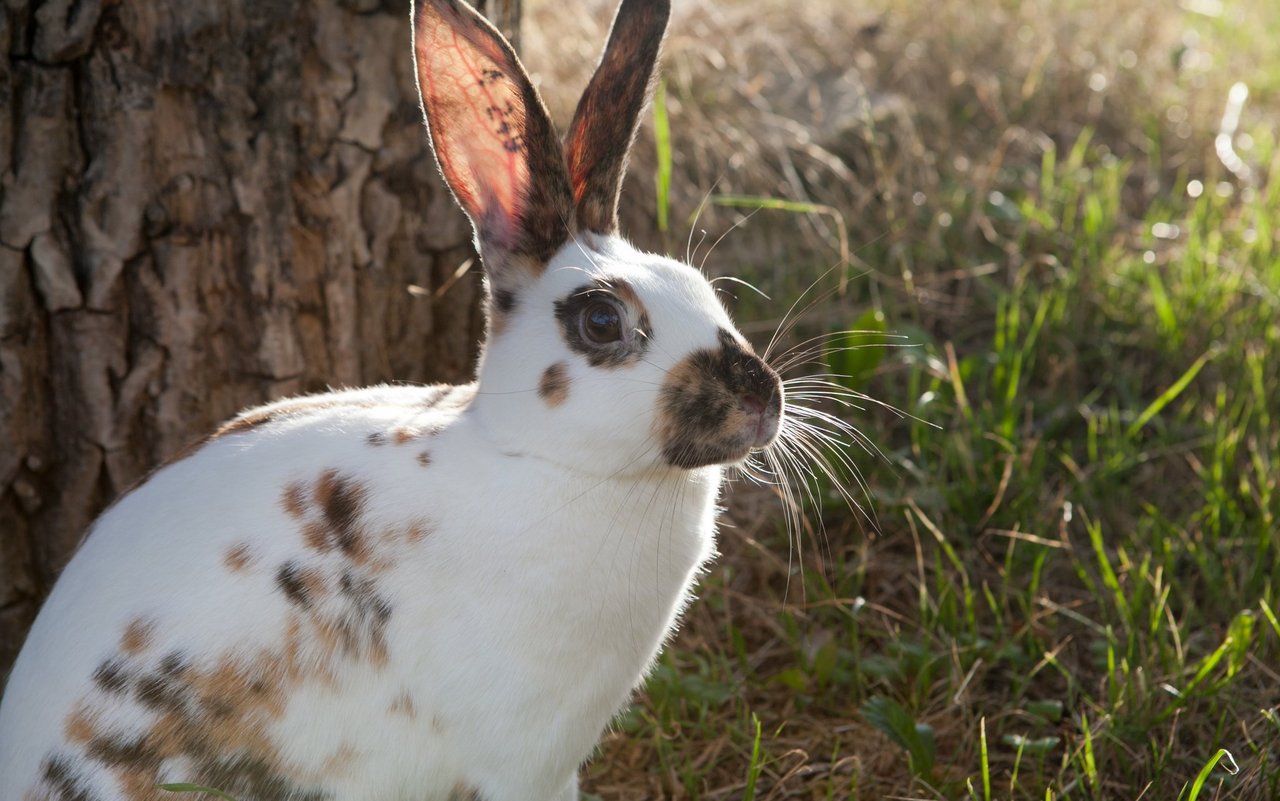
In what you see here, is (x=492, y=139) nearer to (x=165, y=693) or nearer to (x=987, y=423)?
(x=165, y=693)

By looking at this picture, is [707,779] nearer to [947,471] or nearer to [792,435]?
[792,435]

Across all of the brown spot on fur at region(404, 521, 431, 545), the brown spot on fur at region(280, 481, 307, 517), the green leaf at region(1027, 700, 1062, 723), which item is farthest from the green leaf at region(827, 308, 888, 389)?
the brown spot on fur at region(280, 481, 307, 517)

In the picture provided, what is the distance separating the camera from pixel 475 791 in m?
2.35

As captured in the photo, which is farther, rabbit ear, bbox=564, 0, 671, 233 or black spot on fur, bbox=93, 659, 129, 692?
rabbit ear, bbox=564, 0, 671, 233

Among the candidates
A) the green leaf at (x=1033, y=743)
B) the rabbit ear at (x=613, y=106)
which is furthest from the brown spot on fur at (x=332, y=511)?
the green leaf at (x=1033, y=743)

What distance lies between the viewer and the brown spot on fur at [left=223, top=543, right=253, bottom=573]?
231 cm

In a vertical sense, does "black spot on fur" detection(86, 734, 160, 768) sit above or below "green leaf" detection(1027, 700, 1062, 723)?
above

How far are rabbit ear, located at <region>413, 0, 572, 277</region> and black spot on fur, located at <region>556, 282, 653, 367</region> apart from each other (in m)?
0.16

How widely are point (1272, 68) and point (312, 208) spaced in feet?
14.1

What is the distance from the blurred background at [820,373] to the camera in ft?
9.25

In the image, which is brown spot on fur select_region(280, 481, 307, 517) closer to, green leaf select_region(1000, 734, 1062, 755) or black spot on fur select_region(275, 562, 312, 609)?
black spot on fur select_region(275, 562, 312, 609)

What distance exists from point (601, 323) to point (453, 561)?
481mm

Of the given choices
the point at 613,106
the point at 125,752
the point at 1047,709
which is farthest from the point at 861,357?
the point at 125,752

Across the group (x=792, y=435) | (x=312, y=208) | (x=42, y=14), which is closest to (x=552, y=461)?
(x=792, y=435)
